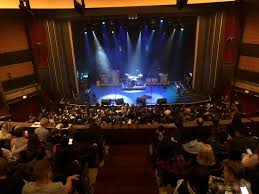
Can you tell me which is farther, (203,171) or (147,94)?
(147,94)

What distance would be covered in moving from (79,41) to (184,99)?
277 inches

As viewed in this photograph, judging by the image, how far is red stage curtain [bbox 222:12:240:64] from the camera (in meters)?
12.8

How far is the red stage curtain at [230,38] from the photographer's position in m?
12.8

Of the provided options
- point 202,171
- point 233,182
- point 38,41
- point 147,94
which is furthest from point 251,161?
point 38,41

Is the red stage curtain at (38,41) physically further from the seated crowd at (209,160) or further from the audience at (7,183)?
the audience at (7,183)

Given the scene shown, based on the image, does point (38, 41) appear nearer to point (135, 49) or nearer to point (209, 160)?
point (135, 49)

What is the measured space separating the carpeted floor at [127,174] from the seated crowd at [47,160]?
0.34 m

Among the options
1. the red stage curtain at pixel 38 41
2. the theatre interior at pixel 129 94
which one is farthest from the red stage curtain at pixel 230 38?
the red stage curtain at pixel 38 41

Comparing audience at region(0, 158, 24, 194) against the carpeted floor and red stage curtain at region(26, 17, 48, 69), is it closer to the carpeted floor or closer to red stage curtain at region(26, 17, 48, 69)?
the carpeted floor

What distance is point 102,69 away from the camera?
57.3ft

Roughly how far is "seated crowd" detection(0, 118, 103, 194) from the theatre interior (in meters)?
0.01

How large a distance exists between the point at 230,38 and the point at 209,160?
11.0m

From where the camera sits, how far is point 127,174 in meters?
4.96

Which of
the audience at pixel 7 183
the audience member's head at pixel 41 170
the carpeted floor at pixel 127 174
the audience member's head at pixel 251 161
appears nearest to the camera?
the audience member's head at pixel 41 170
